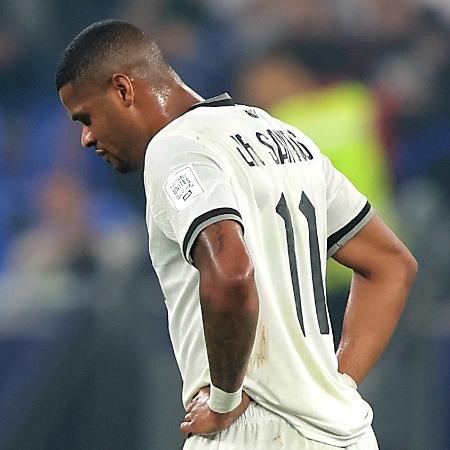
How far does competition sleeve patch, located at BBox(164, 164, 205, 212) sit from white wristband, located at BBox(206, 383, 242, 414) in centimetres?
33

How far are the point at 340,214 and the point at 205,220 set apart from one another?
60 cm

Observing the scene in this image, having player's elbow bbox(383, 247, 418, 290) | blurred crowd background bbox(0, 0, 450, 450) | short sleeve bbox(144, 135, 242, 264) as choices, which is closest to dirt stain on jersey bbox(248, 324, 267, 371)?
short sleeve bbox(144, 135, 242, 264)

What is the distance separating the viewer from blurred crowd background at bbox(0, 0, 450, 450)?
166 inches

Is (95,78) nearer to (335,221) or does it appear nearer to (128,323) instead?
(335,221)

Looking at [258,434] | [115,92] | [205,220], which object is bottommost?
[258,434]

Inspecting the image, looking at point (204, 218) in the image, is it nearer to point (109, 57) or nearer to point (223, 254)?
point (223, 254)

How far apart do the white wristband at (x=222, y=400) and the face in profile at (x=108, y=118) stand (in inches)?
21.1

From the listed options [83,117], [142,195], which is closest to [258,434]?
[83,117]

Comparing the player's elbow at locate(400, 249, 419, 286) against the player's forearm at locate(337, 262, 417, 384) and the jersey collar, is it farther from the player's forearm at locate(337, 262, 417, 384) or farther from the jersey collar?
the jersey collar

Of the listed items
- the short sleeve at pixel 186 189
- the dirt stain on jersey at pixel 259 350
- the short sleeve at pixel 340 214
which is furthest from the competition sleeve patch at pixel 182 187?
the short sleeve at pixel 340 214

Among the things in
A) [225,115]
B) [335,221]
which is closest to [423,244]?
[335,221]

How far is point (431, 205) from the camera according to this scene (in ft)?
15.1

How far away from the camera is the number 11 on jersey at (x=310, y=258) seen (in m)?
2.11

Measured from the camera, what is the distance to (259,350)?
205 centimetres
